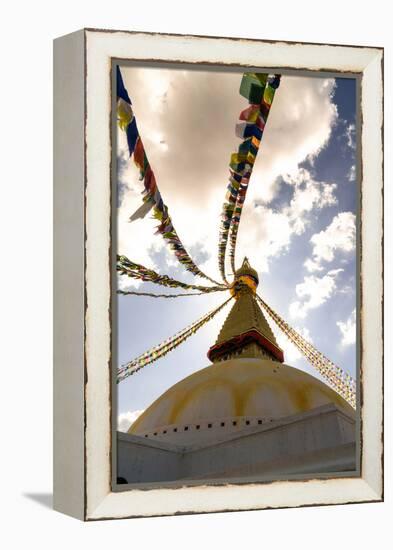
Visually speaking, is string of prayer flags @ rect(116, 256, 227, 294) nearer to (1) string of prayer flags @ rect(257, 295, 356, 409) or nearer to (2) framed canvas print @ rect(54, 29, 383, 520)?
(2) framed canvas print @ rect(54, 29, 383, 520)

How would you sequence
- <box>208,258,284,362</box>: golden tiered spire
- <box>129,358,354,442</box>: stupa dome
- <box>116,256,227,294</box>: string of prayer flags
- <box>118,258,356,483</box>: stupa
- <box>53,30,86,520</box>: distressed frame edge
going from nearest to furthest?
<box>53,30,86,520</box>: distressed frame edge → <box>116,256,227,294</box>: string of prayer flags → <box>118,258,356,483</box>: stupa → <box>208,258,284,362</box>: golden tiered spire → <box>129,358,354,442</box>: stupa dome

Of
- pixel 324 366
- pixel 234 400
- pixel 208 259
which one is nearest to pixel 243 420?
pixel 234 400

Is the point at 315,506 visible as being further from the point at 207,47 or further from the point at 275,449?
the point at 207,47

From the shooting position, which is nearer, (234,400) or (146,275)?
(146,275)

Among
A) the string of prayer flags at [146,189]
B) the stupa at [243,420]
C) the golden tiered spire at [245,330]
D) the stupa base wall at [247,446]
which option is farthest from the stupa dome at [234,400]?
the string of prayer flags at [146,189]

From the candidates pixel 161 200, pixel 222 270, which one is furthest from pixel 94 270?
pixel 222 270

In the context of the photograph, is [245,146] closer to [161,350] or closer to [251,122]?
[251,122]

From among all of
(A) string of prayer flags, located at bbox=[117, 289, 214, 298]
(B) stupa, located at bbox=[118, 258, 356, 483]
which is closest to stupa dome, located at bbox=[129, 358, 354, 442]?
(B) stupa, located at bbox=[118, 258, 356, 483]

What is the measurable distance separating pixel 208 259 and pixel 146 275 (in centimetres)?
103

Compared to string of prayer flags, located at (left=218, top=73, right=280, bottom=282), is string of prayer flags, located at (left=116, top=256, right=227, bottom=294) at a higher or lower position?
lower

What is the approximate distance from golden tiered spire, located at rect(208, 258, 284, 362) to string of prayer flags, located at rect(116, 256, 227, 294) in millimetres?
394

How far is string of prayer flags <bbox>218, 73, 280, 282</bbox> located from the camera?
1147 centimetres

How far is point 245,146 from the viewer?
1204 centimetres

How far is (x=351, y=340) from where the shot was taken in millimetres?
11773
